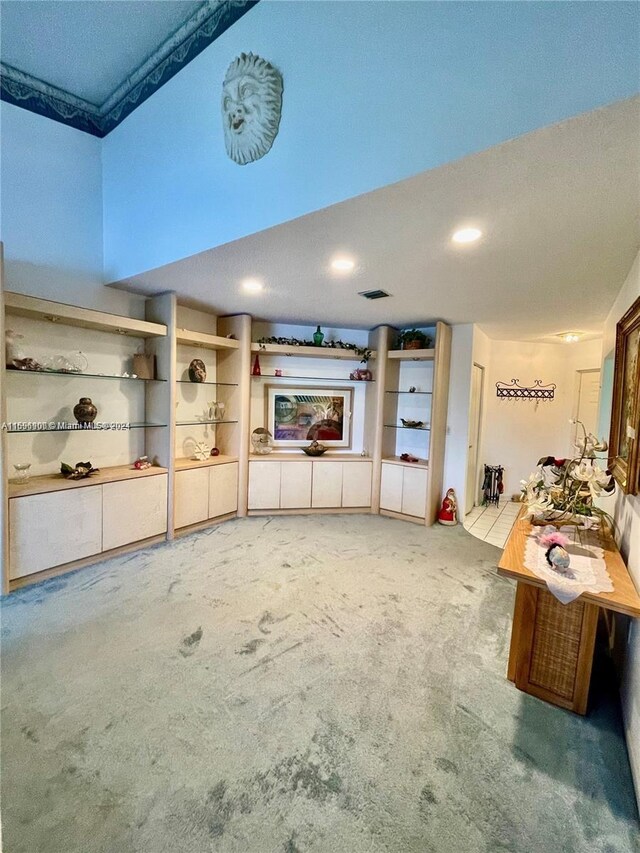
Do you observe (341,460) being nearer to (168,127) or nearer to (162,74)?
Result: (168,127)

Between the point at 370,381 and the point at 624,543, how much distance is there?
10.8ft

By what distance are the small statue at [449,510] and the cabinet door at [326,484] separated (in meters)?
1.26

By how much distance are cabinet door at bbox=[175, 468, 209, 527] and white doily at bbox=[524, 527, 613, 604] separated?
3.11 m

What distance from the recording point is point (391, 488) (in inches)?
184

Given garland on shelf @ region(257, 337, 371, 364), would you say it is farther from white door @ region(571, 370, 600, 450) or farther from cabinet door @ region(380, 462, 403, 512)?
white door @ region(571, 370, 600, 450)

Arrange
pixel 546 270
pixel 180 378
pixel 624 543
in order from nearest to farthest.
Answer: pixel 624 543, pixel 546 270, pixel 180 378

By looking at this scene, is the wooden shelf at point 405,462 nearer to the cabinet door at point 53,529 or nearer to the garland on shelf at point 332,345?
the garland on shelf at point 332,345

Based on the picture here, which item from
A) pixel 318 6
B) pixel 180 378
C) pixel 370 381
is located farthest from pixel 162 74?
pixel 370 381

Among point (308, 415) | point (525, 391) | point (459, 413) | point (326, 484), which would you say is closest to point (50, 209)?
point (308, 415)

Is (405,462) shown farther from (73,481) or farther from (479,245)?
(73,481)

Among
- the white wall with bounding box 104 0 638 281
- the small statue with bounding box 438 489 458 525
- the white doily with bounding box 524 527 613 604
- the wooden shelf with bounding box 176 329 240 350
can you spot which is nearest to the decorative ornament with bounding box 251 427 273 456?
the wooden shelf with bounding box 176 329 240 350

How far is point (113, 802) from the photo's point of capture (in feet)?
4.26

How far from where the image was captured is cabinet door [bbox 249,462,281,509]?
14.6 ft

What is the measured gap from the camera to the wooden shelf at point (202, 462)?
385 cm
